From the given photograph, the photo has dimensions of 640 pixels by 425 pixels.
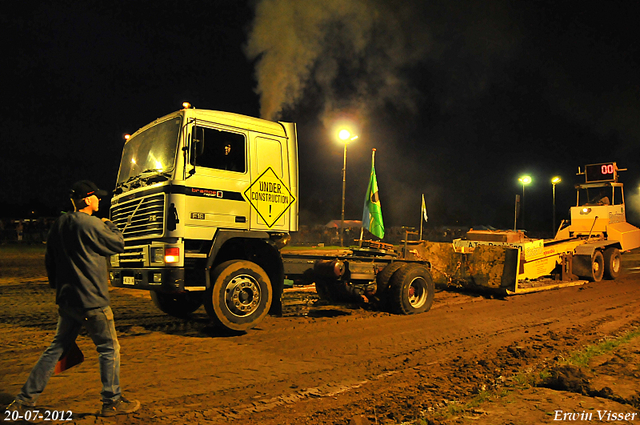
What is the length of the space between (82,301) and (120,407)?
953 millimetres

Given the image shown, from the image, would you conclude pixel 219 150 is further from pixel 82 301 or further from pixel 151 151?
pixel 82 301

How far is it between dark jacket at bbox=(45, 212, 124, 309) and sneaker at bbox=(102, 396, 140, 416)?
819mm

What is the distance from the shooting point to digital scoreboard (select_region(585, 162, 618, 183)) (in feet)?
46.9

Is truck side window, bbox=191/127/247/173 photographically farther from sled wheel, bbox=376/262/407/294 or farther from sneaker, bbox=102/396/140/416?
sled wheel, bbox=376/262/407/294

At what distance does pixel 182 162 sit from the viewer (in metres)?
5.91

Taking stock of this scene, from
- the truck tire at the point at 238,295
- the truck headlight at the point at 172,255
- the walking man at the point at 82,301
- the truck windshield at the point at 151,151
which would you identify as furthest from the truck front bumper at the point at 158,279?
the walking man at the point at 82,301

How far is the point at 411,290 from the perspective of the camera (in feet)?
27.6

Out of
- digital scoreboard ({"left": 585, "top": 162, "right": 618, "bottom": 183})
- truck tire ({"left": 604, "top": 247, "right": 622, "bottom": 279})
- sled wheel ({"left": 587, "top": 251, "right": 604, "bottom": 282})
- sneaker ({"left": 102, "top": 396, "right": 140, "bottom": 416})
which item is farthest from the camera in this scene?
digital scoreboard ({"left": 585, "top": 162, "right": 618, "bottom": 183})

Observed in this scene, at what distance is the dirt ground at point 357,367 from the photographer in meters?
3.64

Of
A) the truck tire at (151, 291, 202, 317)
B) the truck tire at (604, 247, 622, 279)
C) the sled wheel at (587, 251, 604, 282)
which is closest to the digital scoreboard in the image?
the truck tire at (604, 247, 622, 279)

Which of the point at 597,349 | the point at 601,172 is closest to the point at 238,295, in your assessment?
the point at 597,349

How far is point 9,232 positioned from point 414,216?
58798 millimetres

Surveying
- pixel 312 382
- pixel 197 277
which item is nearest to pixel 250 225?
pixel 197 277

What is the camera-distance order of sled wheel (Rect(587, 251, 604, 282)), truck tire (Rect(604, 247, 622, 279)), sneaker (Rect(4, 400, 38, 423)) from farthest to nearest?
truck tire (Rect(604, 247, 622, 279)) → sled wheel (Rect(587, 251, 604, 282)) → sneaker (Rect(4, 400, 38, 423))
